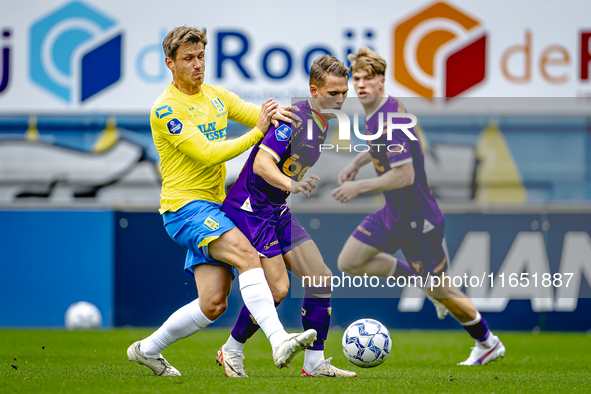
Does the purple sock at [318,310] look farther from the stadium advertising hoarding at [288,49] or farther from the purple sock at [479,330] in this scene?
the stadium advertising hoarding at [288,49]

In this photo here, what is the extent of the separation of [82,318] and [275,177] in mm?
4408

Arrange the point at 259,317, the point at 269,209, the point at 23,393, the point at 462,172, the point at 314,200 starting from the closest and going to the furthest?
the point at 23,393
the point at 259,317
the point at 269,209
the point at 314,200
the point at 462,172

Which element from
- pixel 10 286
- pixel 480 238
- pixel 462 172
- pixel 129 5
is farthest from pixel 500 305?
pixel 129 5

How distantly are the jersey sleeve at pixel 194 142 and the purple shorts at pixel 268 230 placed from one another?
0.34m

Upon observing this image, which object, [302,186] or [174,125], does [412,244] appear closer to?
[302,186]

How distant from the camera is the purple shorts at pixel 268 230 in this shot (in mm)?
3912

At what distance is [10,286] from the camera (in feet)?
25.2

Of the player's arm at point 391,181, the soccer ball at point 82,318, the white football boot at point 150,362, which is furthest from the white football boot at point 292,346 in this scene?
the soccer ball at point 82,318

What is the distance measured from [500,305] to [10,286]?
5284mm

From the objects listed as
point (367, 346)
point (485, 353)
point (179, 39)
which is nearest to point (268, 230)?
point (367, 346)

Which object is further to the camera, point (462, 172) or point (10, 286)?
point (462, 172)

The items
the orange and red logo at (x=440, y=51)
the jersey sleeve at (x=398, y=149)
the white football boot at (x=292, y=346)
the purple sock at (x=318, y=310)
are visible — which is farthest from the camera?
the orange and red logo at (x=440, y=51)

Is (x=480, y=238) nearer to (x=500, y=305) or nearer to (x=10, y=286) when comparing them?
(x=500, y=305)

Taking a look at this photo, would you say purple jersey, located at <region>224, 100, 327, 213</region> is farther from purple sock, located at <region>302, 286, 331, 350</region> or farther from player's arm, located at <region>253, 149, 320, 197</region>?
purple sock, located at <region>302, 286, 331, 350</region>
